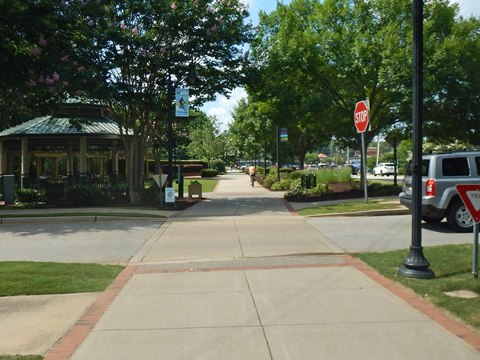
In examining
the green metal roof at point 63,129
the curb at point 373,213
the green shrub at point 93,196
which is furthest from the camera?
the green metal roof at point 63,129

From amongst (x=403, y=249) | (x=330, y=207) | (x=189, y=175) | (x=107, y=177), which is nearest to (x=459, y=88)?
(x=330, y=207)

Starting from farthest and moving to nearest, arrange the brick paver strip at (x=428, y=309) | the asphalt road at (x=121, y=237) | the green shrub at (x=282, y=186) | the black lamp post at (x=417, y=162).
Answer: the green shrub at (x=282, y=186) < the asphalt road at (x=121, y=237) < the black lamp post at (x=417, y=162) < the brick paver strip at (x=428, y=309)

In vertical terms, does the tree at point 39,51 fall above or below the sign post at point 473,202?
above

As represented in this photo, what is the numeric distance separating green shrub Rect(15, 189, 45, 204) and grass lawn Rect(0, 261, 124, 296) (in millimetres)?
13954

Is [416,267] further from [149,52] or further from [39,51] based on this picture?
[39,51]

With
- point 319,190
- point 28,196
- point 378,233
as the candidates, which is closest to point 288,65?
point 319,190

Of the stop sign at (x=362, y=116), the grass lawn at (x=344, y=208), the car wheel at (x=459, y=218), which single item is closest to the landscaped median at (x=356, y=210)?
the grass lawn at (x=344, y=208)

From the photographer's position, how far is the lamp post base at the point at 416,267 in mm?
7241

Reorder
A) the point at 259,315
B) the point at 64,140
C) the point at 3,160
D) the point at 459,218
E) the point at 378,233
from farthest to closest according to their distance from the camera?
the point at 3,160 < the point at 64,140 < the point at 378,233 < the point at 459,218 < the point at 259,315

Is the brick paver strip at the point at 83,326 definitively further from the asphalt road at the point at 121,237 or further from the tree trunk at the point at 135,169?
the tree trunk at the point at 135,169

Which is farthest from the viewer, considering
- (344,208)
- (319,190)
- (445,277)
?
(319,190)

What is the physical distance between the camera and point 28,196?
21750mm

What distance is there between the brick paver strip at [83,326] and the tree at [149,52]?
1324 cm

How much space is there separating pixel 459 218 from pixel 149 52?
41.5 feet
